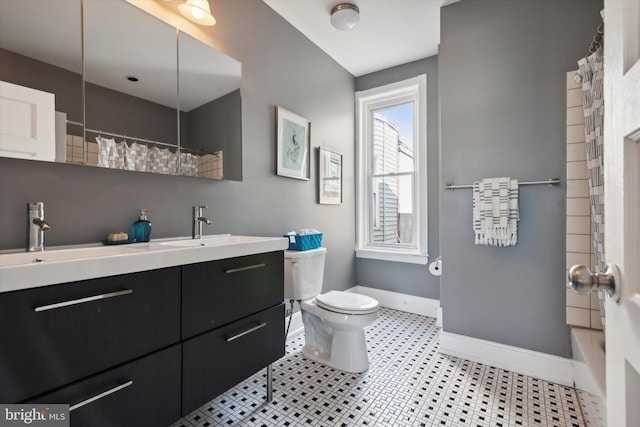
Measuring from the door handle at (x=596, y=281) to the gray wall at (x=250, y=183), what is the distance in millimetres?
1672

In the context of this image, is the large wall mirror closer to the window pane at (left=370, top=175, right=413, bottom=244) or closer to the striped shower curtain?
the window pane at (left=370, top=175, right=413, bottom=244)

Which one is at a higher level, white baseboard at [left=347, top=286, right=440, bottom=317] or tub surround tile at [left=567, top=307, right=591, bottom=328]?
tub surround tile at [left=567, top=307, right=591, bottom=328]

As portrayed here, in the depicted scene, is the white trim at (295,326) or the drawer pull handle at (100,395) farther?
the white trim at (295,326)

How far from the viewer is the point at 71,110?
1.28 metres

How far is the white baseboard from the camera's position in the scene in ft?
9.50

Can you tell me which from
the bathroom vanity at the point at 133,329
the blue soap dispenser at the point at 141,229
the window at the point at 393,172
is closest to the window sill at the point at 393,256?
the window at the point at 393,172

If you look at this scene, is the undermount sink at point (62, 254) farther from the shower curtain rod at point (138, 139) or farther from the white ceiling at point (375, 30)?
the white ceiling at point (375, 30)

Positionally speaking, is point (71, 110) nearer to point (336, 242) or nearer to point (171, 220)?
point (171, 220)

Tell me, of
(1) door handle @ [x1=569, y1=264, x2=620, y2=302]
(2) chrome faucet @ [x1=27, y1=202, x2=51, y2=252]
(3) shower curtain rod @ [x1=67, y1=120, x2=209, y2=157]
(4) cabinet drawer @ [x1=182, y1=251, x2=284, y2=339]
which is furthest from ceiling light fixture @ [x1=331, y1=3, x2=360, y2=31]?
(1) door handle @ [x1=569, y1=264, x2=620, y2=302]

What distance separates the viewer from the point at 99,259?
898mm

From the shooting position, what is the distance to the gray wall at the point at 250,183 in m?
1.24

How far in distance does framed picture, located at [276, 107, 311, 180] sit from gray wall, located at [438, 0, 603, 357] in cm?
109

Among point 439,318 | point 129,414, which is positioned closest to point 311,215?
point 439,318

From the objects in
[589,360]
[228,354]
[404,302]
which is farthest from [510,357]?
[228,354]
